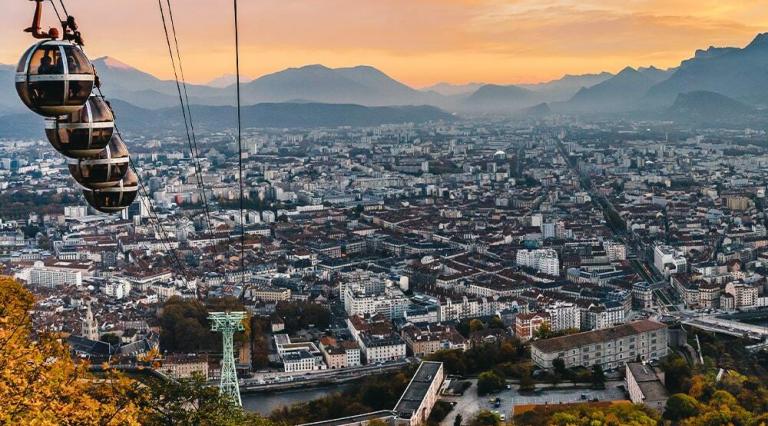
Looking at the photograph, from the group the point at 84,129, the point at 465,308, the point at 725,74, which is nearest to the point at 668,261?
the point at 465,308

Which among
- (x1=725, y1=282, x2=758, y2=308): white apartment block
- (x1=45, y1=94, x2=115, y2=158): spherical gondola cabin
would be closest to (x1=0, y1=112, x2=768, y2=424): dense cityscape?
(x1=725, y1=282, x2=758, y2=308): white apartment block

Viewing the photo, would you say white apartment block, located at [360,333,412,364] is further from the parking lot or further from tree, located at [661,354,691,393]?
tree, located at [661,354,691,393]

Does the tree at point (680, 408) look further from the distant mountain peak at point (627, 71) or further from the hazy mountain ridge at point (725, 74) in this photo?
the distant mountain peak at point (627, 71)

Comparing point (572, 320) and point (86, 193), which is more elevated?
point (86, 193)

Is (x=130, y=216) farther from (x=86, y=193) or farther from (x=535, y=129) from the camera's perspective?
(x=535, y=129)

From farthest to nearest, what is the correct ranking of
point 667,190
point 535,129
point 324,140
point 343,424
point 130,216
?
point 535,129
point 324,140
point 667,190
point 130,216
point 343,424

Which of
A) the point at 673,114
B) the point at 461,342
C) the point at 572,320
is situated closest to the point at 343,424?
the point at 461,342

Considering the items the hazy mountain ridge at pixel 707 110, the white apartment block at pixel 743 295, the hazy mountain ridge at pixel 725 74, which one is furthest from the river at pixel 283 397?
the hazy mountain ridge at pixel 725 74
